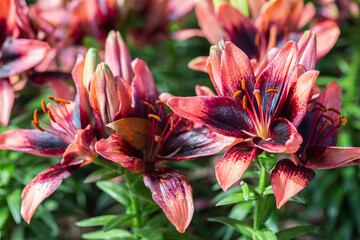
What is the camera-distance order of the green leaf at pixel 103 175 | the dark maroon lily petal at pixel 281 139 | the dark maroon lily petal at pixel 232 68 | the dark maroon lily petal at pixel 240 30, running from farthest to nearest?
the dark maroon lily petal at pixel 240 30
the green leaf at pixel 103 175
the dark maroon lily petal at pixel 232 68
the dark maroon lily petal at pixel 281 139

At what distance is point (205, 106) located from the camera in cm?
78

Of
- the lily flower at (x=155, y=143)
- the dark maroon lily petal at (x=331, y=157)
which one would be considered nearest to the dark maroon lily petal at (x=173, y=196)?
the lily flower at (x=155, y=143)

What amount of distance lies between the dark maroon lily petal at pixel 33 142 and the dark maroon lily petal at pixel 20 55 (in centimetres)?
20

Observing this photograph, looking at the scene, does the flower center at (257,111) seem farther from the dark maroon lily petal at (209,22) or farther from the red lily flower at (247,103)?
the dark maroon lily petal at (209,22)

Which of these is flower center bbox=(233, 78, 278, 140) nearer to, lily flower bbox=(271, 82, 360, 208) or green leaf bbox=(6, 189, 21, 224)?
lily flower bbox=(271, 82, 360, 208)

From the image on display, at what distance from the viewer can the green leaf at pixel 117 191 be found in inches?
40.2

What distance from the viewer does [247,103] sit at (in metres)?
0.82

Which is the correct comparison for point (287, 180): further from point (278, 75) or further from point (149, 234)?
point (149, 234)

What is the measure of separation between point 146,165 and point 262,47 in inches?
18.9

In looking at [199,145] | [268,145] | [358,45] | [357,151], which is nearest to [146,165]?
[199,145]

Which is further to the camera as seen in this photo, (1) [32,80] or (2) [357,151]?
(1) [32,80]

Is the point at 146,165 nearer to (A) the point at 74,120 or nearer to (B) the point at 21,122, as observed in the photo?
(A) the point at 74,120

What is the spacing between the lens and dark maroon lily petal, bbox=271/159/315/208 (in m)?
0.72

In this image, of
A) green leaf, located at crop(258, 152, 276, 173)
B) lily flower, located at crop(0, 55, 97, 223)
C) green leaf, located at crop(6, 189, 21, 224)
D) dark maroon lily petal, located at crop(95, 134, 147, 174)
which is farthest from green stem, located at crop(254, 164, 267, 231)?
green leaf, located at crop(6, 189, 21, 224)
